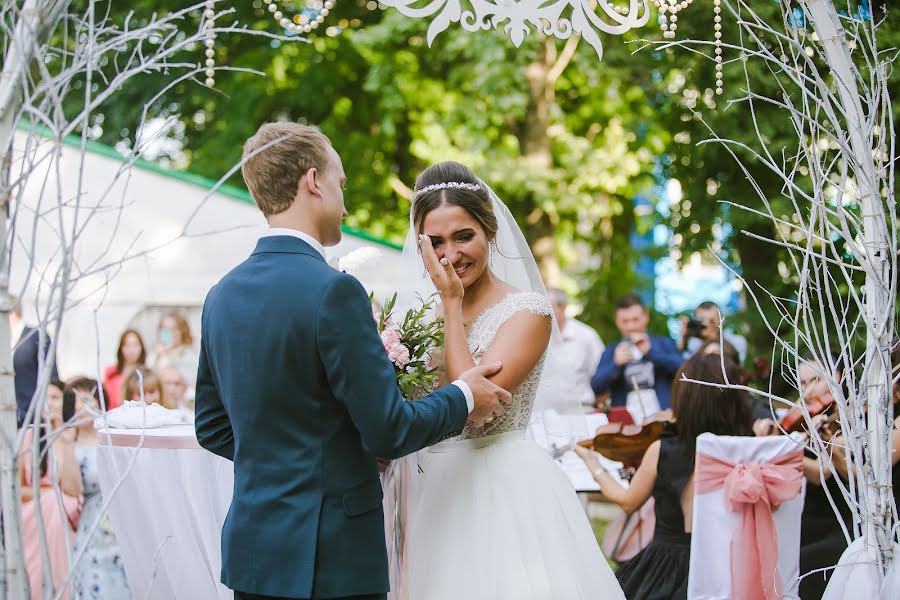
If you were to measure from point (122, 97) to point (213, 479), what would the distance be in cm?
943

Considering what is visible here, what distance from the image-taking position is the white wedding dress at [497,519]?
290cm

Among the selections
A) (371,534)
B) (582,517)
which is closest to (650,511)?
(582,517)

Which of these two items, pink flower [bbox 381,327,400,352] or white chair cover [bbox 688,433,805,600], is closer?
pink flower [bbox 381,327,400,352]

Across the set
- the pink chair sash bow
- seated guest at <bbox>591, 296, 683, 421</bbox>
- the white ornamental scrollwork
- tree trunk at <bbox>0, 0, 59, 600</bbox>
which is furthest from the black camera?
tree trunk at <bbox>0, 0, 59, 600</bbox>

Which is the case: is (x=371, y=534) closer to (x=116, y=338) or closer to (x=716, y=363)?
(x=716, y=363)

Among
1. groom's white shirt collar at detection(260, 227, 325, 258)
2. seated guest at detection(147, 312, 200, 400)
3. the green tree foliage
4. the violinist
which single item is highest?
the green tree foliage

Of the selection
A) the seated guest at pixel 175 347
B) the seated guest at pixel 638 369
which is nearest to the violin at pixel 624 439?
the seated guest at pixel 638 369

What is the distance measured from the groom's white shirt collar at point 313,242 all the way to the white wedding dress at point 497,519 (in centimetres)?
41

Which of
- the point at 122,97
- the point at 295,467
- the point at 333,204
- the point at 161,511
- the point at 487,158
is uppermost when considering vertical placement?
the point at 122,97

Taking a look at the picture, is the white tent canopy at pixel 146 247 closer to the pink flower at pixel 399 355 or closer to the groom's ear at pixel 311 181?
the pink flower at pixel 399 355

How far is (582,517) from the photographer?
10.2ft

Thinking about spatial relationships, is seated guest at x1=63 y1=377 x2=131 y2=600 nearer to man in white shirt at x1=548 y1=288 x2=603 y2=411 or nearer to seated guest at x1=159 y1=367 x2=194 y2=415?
seated guest at x1=159 y1=367 x2=194 y2=415

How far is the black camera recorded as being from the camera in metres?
6.95

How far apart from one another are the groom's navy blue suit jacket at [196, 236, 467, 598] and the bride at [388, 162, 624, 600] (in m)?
0.42
